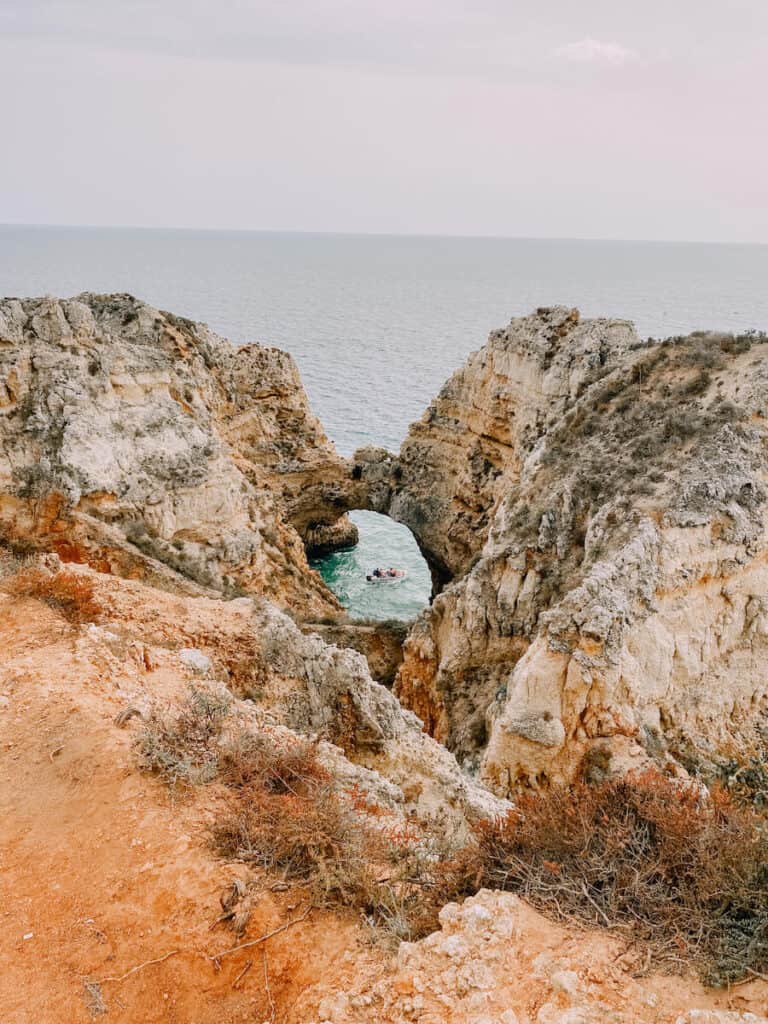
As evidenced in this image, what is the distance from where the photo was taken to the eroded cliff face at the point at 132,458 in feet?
64.0

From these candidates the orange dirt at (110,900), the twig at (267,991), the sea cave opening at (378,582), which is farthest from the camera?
the sea cave opening at (378,582)

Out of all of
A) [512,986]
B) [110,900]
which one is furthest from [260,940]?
[512,986]

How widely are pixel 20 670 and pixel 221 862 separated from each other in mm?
4825

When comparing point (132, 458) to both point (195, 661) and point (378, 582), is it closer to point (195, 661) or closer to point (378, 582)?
point (195, 661)

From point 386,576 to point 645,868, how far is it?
32.2 m

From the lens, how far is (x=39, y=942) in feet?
18.9

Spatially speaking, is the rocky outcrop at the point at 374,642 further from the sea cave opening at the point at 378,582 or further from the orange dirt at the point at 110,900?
the orange dirt at the point at 110,900

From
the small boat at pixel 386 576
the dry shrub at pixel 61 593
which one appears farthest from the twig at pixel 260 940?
the small boat at pixel 386 576

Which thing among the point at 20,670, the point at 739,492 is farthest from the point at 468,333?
the point at 20,670

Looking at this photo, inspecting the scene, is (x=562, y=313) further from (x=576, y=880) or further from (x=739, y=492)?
(x=576, y=880)

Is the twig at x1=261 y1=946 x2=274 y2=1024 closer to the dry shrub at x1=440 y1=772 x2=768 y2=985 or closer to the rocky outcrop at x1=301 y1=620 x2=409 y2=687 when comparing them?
the dry shrub at x1=440 y1=772 x2=768 y2=985

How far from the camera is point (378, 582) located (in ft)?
124

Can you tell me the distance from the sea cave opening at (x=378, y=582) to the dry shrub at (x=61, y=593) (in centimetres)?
2069

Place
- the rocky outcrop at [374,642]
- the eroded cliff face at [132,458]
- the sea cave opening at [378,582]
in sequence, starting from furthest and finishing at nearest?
the sea cave opening at [378,582] → the rocky outcrop at [374,642] → the eroded cliff face at [132,458]
